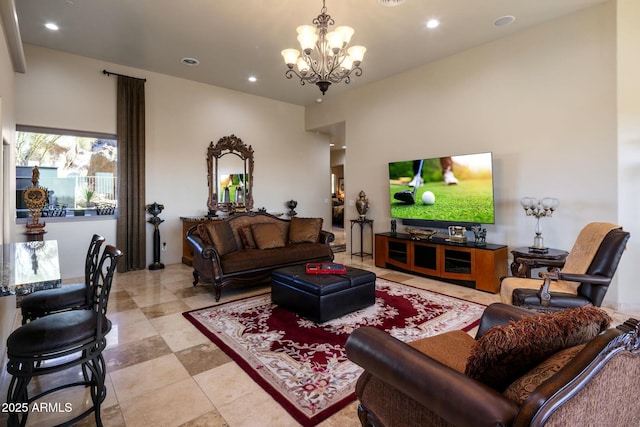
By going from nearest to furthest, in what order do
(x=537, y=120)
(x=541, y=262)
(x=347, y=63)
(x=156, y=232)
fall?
1. (x=541, y=262)
2. (x=347, y=63)
3. (x=537, y=120)
4. (x=156, y=232)

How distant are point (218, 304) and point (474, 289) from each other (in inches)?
133

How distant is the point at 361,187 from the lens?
643 centimetres

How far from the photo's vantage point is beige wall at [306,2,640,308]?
3525mm

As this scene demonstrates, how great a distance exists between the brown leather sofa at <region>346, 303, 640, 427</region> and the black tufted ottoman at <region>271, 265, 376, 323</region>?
1826 millimetres

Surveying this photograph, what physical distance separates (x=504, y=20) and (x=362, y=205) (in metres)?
3.47

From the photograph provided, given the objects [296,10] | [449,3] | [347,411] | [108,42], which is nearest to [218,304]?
[347,411]

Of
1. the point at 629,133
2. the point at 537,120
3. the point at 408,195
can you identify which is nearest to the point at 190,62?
the point at 408,195

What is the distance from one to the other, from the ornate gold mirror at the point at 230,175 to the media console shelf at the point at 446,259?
3.00 metres

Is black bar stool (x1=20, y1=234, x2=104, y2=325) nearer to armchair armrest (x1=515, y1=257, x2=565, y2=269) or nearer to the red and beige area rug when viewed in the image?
the red and beige area rug

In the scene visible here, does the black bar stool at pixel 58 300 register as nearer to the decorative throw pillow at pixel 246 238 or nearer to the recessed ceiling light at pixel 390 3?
the decorative throw pillow at pixel 246 238

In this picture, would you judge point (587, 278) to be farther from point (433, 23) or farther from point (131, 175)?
point (131, 175)

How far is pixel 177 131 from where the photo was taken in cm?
582

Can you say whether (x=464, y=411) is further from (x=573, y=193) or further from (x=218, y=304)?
(x=573, y=193)

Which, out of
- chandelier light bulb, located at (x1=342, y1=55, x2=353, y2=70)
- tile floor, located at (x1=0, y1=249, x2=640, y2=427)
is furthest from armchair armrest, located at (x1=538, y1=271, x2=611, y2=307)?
chandelier light bulb, located at (x1=342, y1=55, x2=353, y2=70)
